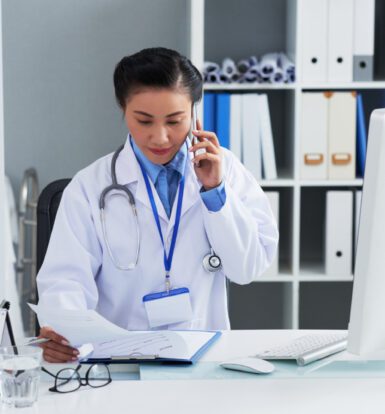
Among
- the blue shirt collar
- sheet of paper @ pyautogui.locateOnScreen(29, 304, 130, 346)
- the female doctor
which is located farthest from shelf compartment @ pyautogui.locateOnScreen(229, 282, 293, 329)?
sheet of paper @ pyautogui.locateOnScreen(29, 304, 130, 346)

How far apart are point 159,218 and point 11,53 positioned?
1.68 m

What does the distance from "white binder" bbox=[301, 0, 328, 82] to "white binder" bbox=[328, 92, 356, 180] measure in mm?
104

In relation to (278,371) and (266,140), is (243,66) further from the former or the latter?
(278,371)

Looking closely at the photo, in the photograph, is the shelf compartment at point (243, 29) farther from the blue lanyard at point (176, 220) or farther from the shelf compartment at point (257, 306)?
the blue lanyard at point (176, 220)

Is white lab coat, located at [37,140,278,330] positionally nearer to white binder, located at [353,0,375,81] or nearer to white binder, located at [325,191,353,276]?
white binder, located at [325,191,353,276]

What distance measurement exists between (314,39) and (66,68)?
1047 millimetres

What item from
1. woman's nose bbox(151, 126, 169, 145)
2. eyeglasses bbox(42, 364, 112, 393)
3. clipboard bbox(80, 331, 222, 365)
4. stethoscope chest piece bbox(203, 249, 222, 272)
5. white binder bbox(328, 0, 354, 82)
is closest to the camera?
eyeglasses bbox(42, 364, 112, 393)

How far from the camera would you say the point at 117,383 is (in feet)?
5.37

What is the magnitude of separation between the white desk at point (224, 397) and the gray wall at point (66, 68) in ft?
6.78

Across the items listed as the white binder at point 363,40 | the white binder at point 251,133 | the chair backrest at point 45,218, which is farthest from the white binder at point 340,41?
the chair backrest at point 45,218

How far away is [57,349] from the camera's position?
1.76m

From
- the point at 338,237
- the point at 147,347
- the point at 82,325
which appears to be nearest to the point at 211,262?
the point at 147,347

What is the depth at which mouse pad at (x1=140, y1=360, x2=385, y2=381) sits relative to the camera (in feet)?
5.49

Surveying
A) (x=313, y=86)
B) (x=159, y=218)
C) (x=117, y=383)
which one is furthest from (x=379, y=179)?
(x=313, y=86)
